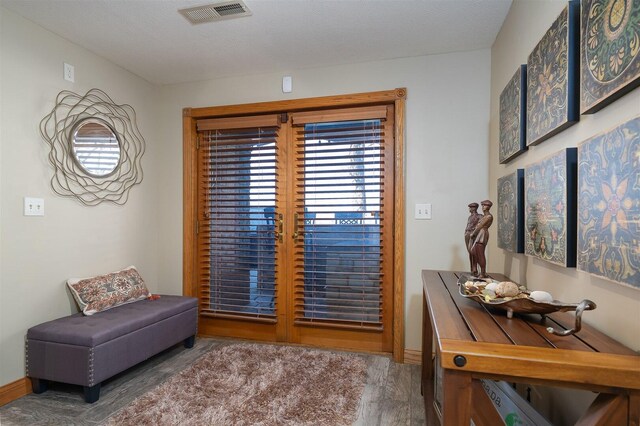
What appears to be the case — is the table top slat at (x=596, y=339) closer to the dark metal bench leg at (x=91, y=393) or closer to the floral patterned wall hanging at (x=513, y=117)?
the floral patterned wall hanging at (x=513, y=117)

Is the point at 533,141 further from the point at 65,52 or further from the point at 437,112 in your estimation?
the point at 65,52

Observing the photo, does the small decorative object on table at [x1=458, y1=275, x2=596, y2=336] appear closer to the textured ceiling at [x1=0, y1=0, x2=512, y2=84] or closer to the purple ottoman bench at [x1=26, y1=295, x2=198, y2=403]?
the textured ceiling at [x1=0, y1=0, x2=512, y2=84]

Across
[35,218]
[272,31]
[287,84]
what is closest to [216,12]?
[272,31]

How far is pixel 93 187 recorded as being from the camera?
273 centimetres

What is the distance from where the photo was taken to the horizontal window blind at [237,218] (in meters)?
3.15

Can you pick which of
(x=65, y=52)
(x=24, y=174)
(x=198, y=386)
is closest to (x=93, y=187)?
(x=24, y=174)

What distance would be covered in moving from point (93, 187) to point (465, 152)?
3068mm

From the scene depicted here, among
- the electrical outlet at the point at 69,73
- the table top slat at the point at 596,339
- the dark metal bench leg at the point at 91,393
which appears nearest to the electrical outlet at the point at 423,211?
the table top slat at the point at 596,339

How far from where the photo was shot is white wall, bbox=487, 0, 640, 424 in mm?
978

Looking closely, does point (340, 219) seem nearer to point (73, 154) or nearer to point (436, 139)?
point (436, 139)

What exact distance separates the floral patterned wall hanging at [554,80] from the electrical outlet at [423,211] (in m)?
1.14

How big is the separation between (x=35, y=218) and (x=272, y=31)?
2.13 metres

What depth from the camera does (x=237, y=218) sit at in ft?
10.6

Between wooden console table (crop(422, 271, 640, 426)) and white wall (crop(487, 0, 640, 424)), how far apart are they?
8 cm
